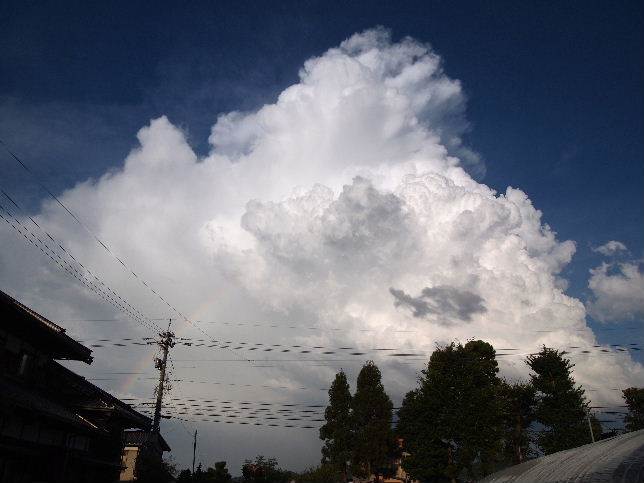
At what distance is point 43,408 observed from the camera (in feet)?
54.9

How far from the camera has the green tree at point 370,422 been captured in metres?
57.7

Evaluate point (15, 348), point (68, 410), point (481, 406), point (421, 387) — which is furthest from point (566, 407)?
point (15, 348)

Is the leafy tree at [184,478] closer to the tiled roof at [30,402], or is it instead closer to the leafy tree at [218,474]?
the leafy tree at [218,474]

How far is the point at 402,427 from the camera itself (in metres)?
58.0

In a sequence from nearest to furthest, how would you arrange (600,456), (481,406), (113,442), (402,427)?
(600,456) < (113,442) < (481,406) < (402,427)

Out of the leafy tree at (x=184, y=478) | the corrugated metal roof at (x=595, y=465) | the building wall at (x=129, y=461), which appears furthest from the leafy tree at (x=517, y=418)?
the building wall at (x=129, y=461)

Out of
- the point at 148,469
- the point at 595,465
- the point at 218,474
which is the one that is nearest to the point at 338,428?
the point at 218,474

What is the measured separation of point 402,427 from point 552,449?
62.8ft

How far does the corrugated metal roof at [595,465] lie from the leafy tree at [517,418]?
22554 mm

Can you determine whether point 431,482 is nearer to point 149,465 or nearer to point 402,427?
point 402,427

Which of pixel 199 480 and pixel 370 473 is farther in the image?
pixel 370 473

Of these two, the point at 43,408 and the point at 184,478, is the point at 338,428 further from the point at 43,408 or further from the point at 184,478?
the point at 43,408

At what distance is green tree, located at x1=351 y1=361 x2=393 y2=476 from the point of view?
57.7 meters

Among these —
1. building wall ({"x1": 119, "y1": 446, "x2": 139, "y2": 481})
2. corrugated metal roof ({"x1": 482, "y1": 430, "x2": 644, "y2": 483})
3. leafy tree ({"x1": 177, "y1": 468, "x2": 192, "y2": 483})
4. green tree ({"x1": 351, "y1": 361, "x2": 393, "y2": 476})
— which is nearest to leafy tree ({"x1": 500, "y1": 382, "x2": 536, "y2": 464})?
green tree ({"x1": 351, "y1": 361, "x2": 393, "y2": 476})
